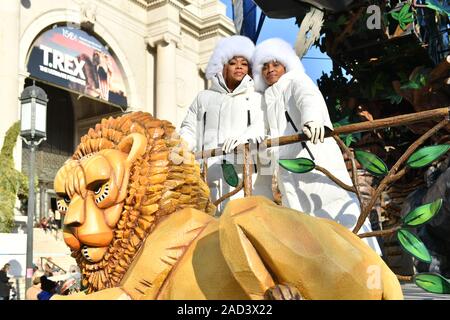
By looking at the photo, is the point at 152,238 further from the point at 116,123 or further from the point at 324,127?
the point at 324,127

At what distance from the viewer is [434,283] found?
169 centimetres

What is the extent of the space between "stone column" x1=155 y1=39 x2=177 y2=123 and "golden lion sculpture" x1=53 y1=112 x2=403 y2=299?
63.3 ft

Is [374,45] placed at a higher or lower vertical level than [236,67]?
higher

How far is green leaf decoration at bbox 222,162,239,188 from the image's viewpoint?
95.4 inches

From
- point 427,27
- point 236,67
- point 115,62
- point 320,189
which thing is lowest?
point 320,189

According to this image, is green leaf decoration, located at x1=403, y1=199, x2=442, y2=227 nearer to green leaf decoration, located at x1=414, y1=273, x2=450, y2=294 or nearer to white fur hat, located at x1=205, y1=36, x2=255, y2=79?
green leaf decoration, located at x1=414, y1=273, x2=450, y2=294

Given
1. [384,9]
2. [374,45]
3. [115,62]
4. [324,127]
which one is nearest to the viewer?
[324,127]

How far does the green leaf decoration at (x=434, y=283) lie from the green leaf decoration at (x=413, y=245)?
0.08 m

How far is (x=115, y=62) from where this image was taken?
2062cm

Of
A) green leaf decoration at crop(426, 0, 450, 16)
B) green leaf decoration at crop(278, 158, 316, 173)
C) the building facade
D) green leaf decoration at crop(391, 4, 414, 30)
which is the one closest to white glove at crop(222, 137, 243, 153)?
green leaf decoration at crop(278, 158, 316, 173)
